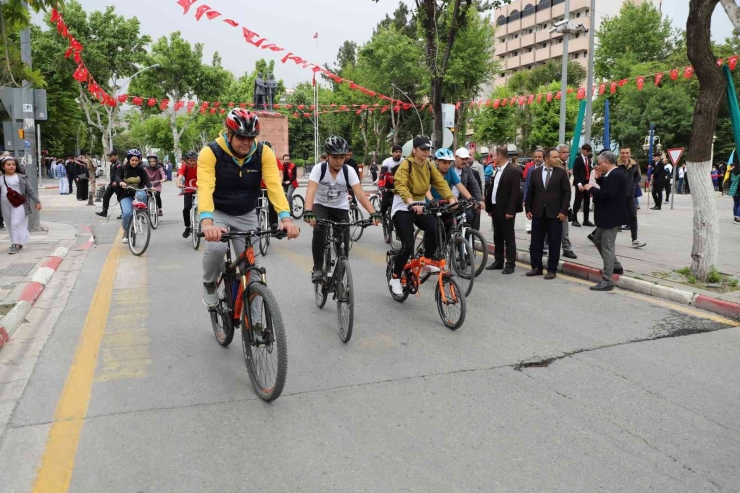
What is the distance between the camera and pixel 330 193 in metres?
6.95

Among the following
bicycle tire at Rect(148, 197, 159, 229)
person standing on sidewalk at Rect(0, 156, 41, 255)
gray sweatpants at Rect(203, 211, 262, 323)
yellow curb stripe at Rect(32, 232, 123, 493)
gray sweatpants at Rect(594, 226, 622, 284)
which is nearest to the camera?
yellow curb stripe at Rect(32, 232, 123, 493)

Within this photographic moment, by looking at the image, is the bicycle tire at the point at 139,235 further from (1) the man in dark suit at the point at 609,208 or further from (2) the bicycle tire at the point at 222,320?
(1) the man in dark suit at the point at 609,208

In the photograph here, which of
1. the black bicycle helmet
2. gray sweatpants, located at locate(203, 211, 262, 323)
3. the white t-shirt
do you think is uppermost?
the black bicycle helmet

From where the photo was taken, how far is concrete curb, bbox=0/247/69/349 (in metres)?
5.90

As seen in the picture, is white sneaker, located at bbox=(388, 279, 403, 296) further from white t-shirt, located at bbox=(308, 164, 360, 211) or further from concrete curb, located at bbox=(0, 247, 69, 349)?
concrete curb, located at bbox=(0, 247, 69, 349)

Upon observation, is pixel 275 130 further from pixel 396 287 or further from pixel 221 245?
pixel 221 245

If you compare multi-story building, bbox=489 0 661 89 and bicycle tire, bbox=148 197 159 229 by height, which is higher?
multi-story building, bbox=489 0 661 89

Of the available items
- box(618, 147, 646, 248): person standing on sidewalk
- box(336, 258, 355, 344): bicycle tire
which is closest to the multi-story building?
box(618, 147, 646, 248): person standing on sidewalk

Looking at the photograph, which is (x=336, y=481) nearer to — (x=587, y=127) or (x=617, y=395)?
(x=617, y=395)

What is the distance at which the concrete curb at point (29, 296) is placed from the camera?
5.90m

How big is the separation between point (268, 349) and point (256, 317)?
0.28 metres

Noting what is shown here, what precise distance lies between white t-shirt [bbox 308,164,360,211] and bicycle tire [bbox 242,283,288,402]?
2.58 m

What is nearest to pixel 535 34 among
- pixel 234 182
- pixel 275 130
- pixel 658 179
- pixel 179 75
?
pixel 179 75

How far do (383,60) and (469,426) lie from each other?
48517 mm
